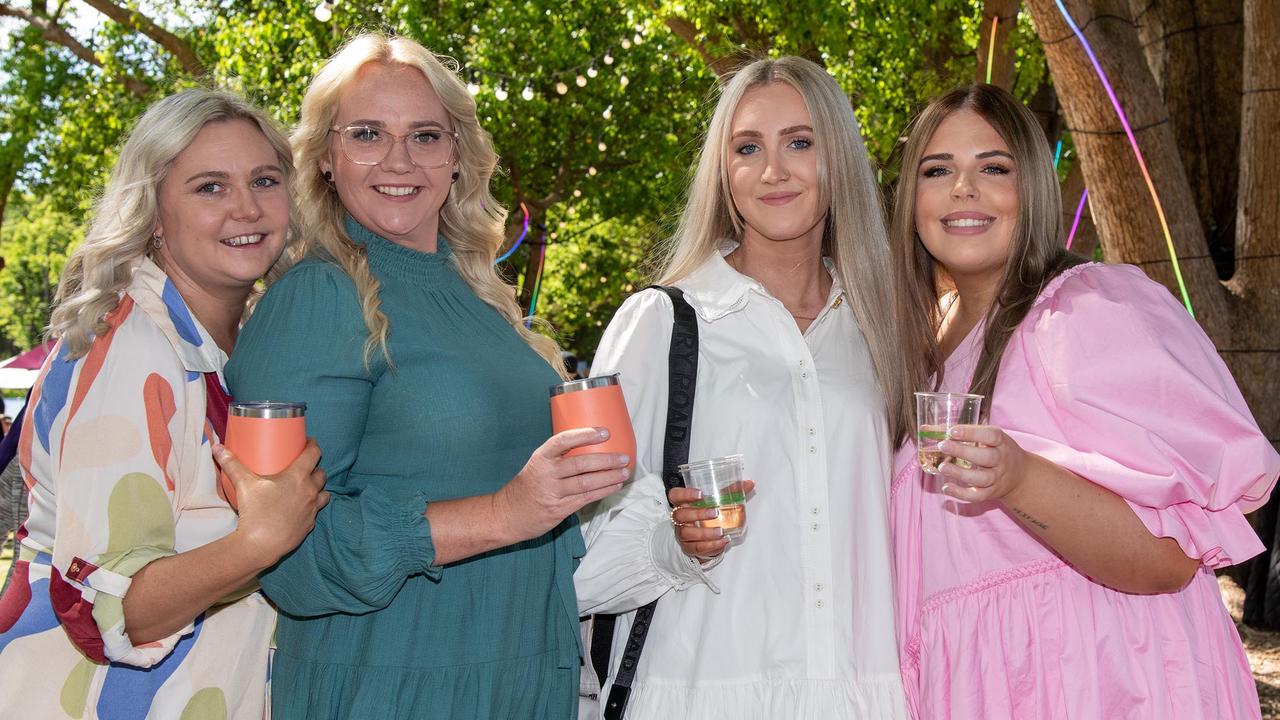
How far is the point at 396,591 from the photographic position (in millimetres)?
2416

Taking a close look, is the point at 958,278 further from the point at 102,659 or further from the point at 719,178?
the point at 102,659

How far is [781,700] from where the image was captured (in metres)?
2.78

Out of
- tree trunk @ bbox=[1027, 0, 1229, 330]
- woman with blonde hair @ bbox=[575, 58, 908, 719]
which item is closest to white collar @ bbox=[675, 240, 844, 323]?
woman with blonde hair @ bbox=[575, 58, 908, 719]

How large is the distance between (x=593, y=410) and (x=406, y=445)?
1.47 feet

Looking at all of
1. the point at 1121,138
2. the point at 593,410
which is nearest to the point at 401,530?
the point at 593,410

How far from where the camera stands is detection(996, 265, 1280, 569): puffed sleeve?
2555mm

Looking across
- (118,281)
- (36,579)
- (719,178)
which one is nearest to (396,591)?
(36,579)

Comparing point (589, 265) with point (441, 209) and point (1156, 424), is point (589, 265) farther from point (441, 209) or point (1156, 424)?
point (1156, 424)

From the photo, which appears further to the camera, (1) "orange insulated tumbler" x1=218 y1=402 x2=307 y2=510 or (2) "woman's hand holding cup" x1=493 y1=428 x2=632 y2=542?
(2) "woman's hand holding cup" x1=493 y1=428 x2=632 y2=542

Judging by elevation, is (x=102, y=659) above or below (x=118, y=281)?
below

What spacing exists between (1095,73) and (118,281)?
503 centimetres

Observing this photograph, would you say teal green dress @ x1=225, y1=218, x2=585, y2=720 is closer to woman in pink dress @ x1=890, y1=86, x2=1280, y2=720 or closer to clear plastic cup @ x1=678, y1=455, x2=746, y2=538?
clear plastic cup @ x1=678, y1=455, x2=746, y2=538

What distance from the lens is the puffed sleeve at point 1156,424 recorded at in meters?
2.55

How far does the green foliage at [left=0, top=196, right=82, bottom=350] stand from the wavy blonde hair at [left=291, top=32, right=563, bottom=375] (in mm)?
48561
